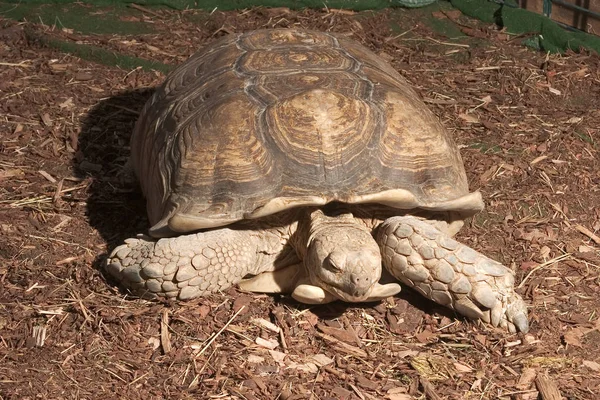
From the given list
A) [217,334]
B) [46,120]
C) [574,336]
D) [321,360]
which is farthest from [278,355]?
[46,120]

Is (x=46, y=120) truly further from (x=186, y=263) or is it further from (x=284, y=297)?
(x=284, y=297)

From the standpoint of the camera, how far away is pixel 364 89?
15.6 feet

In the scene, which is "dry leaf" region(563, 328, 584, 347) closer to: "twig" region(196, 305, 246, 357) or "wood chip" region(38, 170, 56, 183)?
"twig" region(196, 305, 246, 357)

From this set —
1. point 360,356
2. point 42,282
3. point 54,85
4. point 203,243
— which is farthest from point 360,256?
point 54,85

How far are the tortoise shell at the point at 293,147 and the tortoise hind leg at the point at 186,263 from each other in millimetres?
99

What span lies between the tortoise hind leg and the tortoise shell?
0.10 m

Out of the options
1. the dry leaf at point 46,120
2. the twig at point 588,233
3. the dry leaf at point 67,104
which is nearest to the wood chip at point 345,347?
the twig at point 588,233

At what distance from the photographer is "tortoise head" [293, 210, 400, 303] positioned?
4211 mm

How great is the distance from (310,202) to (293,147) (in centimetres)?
31

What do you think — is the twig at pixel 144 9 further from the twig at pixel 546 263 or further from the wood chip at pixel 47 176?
the twig at pixel 546 263

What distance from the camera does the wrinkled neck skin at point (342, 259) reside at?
4.21m

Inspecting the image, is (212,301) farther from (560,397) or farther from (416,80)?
(416,80)

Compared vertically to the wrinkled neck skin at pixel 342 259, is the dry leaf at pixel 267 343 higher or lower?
lower

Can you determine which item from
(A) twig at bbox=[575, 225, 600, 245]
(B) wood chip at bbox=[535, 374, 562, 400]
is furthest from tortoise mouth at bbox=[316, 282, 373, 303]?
(A) twig at bbox=[575, 225, 600, 245]
